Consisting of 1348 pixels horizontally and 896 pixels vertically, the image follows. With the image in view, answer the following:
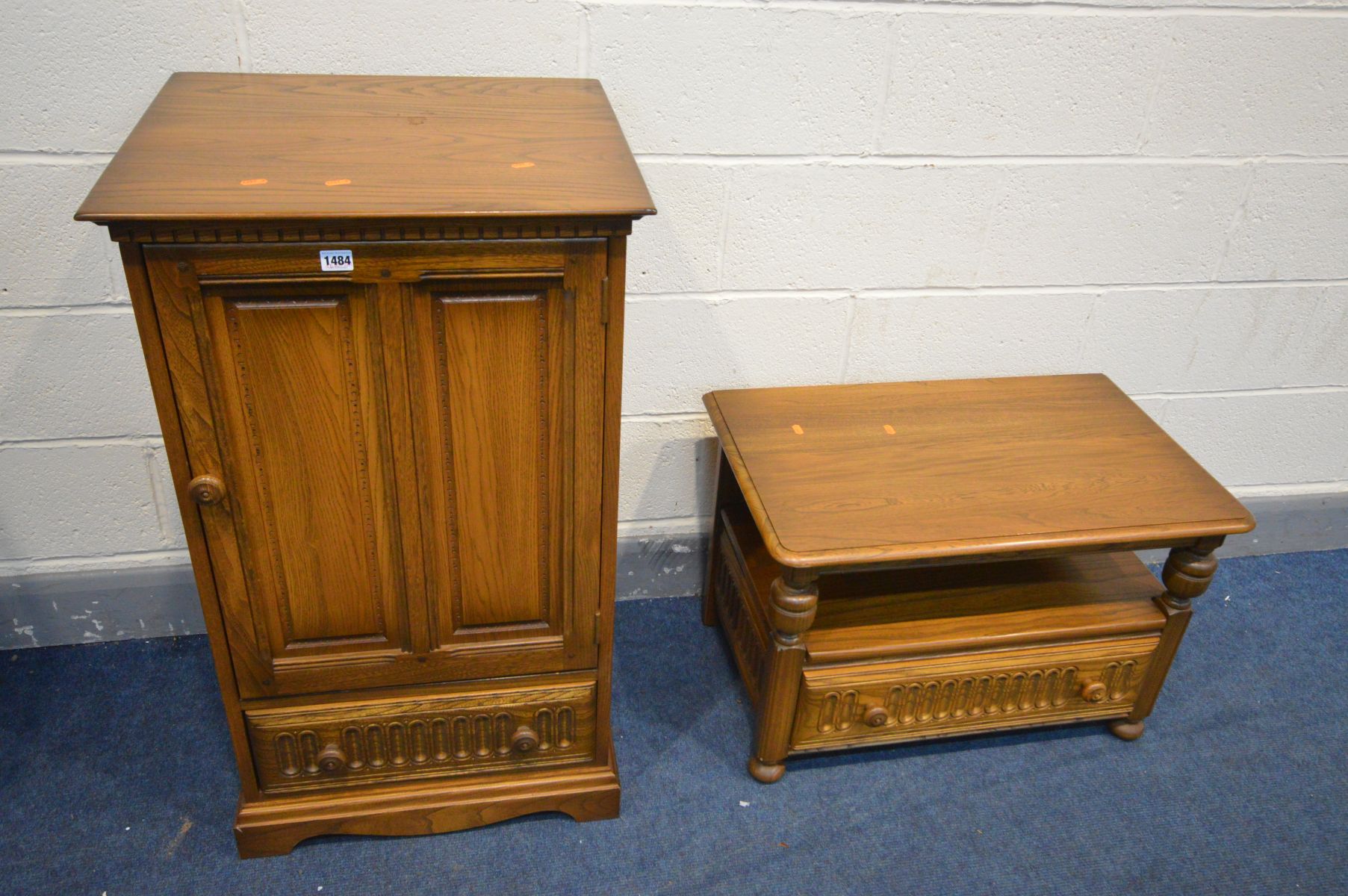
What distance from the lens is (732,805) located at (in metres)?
1.81

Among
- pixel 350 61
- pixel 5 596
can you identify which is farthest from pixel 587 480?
pixel 5 596

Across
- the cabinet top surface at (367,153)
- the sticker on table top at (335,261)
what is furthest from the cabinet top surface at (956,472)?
the sticker on table top at (335,261)

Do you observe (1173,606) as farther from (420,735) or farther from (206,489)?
(206,489)

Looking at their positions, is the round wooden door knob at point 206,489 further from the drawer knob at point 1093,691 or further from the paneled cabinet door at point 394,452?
the drawer knob at point 1093,691

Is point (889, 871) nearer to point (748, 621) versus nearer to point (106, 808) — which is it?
point (748, 621)

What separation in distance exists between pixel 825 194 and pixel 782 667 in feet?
2.76

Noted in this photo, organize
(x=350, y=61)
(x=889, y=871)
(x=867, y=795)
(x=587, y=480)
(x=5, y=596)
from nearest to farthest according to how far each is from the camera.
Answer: (x=587, y=480), (x=350, y=61), (x=889, y=871), (x=867, y=795), (x=5, y=596)

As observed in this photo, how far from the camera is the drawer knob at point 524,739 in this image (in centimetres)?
165

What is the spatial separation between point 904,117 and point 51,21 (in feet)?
4.46

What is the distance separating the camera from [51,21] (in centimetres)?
150

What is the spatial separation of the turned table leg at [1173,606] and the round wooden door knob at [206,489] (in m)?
1.53

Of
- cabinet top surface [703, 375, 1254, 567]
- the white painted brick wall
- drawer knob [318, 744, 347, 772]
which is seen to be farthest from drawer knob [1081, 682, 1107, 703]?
drawer knob [318, 744, 347, 772]

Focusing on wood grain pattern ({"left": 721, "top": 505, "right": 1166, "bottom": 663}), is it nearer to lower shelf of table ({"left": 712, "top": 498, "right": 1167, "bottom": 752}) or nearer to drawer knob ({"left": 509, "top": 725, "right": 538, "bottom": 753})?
lower shelf of table ({"left": 712, "top": 498, "right": 1167, "bottom": 752})

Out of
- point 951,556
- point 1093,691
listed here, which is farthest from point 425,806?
point 1093,691
